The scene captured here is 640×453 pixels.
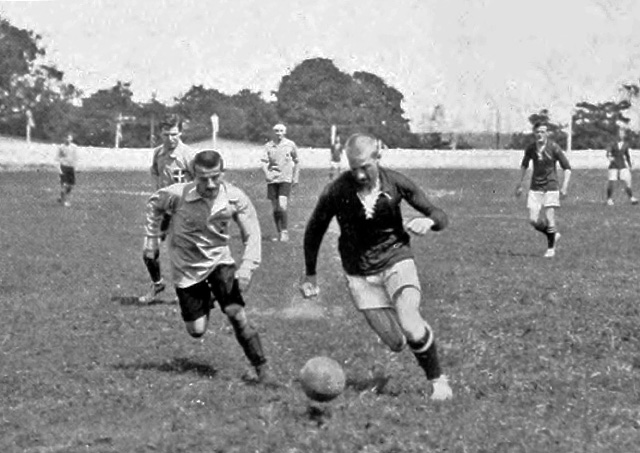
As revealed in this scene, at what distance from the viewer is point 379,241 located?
938 centimetres

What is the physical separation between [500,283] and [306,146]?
84.7 m

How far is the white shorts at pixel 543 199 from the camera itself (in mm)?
20922

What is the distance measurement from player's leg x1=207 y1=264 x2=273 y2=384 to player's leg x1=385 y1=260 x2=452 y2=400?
1.25 m

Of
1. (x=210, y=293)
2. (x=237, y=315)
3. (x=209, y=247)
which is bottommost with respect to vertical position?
(x=237, y=315)

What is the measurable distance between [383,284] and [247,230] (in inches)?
49.7

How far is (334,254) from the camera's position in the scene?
24000 mm

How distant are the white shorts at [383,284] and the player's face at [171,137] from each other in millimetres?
5067

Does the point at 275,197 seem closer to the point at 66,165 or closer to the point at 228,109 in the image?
the point at 66,165

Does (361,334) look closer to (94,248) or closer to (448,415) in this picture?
(448,415)

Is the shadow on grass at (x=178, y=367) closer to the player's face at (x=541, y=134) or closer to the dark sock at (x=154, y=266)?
Result: the dark sock at (x=154, y=266)

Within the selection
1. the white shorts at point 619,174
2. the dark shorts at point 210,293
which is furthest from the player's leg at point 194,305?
the white shorts at point 619,174

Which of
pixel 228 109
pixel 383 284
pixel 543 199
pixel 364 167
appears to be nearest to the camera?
pixel 364 167

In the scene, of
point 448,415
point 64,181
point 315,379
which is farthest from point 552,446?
point 64,181

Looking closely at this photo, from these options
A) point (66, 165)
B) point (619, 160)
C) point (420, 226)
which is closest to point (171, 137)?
point (420, 226)
